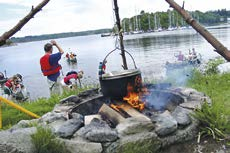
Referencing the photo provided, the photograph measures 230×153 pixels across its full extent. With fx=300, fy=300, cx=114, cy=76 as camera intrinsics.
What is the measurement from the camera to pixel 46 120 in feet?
Answer: 17.2

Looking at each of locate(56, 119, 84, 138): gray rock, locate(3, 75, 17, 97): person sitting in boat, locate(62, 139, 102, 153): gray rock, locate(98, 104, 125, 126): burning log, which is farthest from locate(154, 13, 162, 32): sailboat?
locate(62, 139, 102, 153): gray rock

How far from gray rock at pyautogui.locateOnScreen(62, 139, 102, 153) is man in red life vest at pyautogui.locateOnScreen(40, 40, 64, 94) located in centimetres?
489

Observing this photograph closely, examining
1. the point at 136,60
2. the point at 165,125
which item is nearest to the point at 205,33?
the point at 165,125

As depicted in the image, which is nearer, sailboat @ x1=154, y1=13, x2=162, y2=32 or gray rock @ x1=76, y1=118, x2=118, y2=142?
gray rock @ x1=76, y1=118, x2=118, y2=142

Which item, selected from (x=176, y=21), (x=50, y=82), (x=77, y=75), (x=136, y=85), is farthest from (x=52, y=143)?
(x=176, y=21)

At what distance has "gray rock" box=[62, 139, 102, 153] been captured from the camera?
4.20 m

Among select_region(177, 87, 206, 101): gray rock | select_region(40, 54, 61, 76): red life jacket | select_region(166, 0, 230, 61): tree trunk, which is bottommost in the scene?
select_region(177, 87, 206, 101): gray rock

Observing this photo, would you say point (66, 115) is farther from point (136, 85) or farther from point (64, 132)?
point (136, 85)

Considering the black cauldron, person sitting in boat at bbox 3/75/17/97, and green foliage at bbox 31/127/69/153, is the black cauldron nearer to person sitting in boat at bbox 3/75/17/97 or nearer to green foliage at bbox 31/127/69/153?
green foliage at bbox 31/127/69/153

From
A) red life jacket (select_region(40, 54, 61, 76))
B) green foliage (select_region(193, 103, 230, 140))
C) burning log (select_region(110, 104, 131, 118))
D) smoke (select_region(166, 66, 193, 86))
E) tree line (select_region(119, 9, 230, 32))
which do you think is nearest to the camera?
green foliage (select_region(193, 103, 230, 140))

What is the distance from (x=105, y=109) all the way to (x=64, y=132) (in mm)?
1236

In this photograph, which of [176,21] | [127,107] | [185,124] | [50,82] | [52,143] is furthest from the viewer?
[176,21]

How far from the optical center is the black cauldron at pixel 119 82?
531 centimetres

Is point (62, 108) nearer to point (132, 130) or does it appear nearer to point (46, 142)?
point (46, 142)
